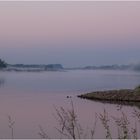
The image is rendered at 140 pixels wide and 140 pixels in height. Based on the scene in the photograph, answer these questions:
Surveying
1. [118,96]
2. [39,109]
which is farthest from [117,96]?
[39,109]

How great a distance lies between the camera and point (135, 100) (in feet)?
136

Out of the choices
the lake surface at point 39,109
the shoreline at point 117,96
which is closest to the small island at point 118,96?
the shoreline at point 117,96

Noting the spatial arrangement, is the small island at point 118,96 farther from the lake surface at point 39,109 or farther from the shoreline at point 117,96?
the lake surface at point 39,109

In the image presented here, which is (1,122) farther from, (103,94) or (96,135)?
(103,94)

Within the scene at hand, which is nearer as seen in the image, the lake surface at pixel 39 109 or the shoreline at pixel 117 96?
the lake surface at pixel 39 109

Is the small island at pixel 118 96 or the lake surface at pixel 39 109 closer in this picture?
the lake surface at pixel 39 109

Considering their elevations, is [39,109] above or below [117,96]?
below

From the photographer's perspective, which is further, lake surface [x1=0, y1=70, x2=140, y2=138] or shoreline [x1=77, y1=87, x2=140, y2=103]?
shoreline [x1=77, y1=87, x2=140, y2=103]

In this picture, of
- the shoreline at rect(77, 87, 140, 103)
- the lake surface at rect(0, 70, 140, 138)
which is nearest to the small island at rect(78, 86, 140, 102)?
the shoreline at rect(77, 87, 140, 103)

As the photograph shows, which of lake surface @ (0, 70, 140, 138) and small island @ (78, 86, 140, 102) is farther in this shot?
small island @ (78, 86, 140, 102)

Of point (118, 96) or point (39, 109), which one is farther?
point (118, 96)

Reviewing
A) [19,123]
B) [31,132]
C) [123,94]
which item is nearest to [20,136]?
[31,132]

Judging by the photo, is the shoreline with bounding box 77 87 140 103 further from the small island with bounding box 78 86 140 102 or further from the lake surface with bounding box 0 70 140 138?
the lake surface with bounding box 0 70 140 138

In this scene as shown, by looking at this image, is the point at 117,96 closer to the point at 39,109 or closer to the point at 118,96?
the point at 118,96
